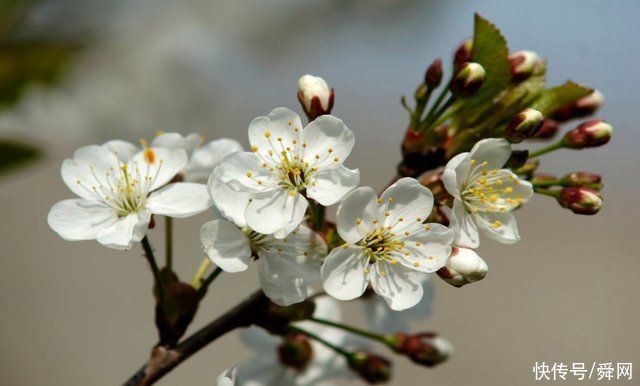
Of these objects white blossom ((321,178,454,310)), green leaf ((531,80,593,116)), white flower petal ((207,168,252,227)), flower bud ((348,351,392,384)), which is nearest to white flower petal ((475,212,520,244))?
white blossom ((321,178,454,310))

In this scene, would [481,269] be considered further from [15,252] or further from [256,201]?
[15,252]

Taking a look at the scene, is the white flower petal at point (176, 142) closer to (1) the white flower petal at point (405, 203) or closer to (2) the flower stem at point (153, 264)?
(2) the flower stem at point (153, 264)

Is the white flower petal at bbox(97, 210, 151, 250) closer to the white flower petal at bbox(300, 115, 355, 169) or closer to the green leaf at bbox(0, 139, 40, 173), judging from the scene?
the white flower petal at bbox(300, 115, 355, 169)

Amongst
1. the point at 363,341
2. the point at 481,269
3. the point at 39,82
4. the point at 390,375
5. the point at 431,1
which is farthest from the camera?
the point at 431,1

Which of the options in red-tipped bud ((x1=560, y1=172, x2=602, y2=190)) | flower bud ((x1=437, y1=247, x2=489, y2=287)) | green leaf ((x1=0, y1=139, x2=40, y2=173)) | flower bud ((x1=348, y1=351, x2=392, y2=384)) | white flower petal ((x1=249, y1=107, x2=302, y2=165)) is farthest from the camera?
green leaf ((x1=0, y1=139, x2=40, y2=173))

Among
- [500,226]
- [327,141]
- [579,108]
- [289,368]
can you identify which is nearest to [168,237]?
[327,141]

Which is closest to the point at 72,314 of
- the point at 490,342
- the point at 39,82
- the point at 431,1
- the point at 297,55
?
the point at 297,55

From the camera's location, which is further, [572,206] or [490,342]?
[490,342]

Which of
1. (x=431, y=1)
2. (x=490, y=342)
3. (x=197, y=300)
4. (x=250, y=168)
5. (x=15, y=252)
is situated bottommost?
(x=490, y=342)
